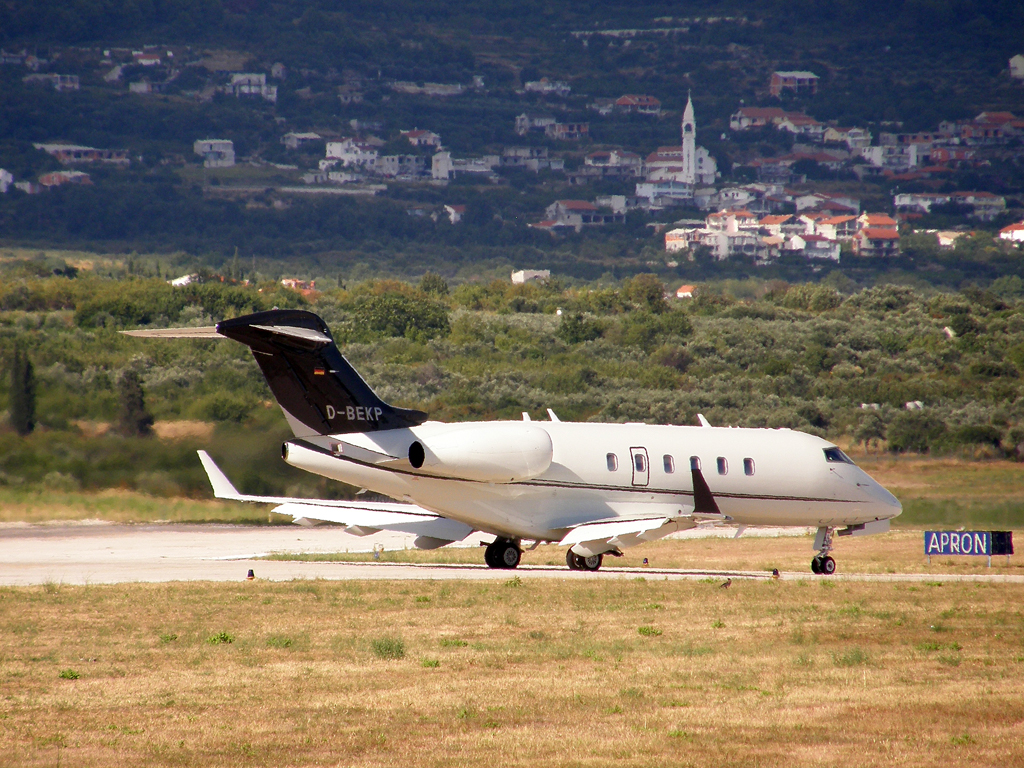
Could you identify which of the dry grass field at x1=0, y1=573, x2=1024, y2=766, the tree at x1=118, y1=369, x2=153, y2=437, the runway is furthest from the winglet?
the tree at x1=118, y1=369, x2=153, y2=437

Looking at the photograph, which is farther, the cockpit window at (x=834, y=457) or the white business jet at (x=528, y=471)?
the cockpit window at (x=834, y=457)

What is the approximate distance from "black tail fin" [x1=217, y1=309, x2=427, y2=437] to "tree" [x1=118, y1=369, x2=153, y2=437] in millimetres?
17882

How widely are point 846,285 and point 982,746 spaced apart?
187243 millimetres

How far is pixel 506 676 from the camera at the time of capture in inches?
599

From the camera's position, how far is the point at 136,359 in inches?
2251

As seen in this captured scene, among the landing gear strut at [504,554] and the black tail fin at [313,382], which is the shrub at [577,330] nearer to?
the landing gear strut at [504,554]

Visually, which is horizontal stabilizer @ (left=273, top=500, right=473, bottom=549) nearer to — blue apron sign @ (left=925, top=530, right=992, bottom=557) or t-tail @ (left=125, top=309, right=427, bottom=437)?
t-tail @ (left=125, top=309, right=427, bottom=437)

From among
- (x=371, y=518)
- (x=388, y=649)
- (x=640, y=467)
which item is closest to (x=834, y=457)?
(x=640, y=467)

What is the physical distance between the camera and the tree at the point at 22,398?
3997 centimetres

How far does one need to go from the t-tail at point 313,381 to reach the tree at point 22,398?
18.5 meters

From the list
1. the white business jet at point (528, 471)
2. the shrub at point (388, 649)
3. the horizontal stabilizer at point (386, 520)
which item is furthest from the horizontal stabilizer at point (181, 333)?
the shrub at point (388, 649)

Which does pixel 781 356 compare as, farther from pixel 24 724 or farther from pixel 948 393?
pixel 24 724

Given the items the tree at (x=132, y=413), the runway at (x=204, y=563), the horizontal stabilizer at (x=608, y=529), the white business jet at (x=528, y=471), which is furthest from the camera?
the tree at (x=132, y=413)

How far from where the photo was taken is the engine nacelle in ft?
80.6
